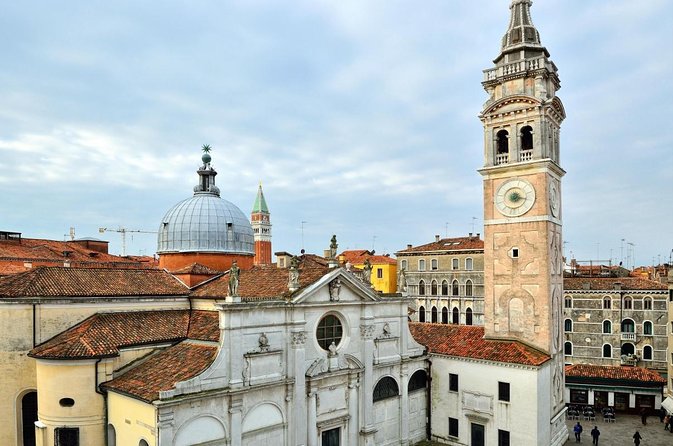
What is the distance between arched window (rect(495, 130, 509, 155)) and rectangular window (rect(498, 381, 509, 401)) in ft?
40.7

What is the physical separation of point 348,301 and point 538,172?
12036mm

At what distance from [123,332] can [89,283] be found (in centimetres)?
336

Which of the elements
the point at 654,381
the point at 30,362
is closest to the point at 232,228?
the point at 30,362

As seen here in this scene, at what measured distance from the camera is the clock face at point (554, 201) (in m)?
25.0

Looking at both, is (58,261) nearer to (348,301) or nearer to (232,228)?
(232,228)

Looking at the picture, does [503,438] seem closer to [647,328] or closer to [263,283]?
[263,283]

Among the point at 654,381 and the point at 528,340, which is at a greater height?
the point at 528,340

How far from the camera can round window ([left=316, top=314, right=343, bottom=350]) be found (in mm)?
21922

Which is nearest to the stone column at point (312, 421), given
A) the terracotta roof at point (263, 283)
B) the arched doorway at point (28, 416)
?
the terracotta roof at point (263, 283)

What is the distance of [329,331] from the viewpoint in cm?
2234

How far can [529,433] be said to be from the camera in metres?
22.7

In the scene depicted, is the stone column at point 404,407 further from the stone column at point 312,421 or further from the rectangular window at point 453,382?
the stone column at point 312,421

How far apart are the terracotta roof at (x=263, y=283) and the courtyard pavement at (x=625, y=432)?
17.3 m

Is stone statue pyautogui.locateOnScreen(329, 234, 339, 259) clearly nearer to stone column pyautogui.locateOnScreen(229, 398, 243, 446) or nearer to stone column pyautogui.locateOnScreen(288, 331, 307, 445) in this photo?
stone column pyautogui.locateOnScreen(288, 331, 307, 445)
